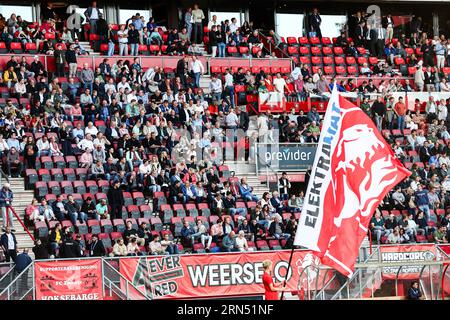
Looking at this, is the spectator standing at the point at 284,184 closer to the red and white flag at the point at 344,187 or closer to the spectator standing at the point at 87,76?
the spectator standing at the point at 87,76

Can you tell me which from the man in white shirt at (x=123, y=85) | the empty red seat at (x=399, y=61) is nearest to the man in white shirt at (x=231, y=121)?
the man in white shirt at (x=123, y=85)

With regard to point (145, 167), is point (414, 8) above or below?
above

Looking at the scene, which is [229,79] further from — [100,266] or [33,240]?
[100,266]

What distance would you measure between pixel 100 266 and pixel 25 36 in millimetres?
14736

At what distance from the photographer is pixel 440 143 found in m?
35.1

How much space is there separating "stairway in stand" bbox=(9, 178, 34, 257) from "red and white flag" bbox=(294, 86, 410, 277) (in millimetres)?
15669

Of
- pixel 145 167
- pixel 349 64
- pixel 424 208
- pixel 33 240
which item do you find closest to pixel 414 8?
pixel 349 64

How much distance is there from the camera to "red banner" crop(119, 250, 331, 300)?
77.6ft

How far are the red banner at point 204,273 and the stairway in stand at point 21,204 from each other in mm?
4080

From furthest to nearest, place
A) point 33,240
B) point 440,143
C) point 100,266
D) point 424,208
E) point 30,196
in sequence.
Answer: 1. point 440,143
2. point 424,208
3. point 30,196
4. point 33,240
5. point 100,266

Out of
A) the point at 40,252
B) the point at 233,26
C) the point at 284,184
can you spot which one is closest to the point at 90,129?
the point at 284,184

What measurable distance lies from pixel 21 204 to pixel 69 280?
6.18 meters

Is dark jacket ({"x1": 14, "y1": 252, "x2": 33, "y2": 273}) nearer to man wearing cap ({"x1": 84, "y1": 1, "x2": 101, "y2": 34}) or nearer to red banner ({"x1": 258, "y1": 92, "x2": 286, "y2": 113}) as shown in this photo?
red banner ({"x1": 258, "y1": 92, "x2": 286, "y2": 113})

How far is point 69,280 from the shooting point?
2245 cm
